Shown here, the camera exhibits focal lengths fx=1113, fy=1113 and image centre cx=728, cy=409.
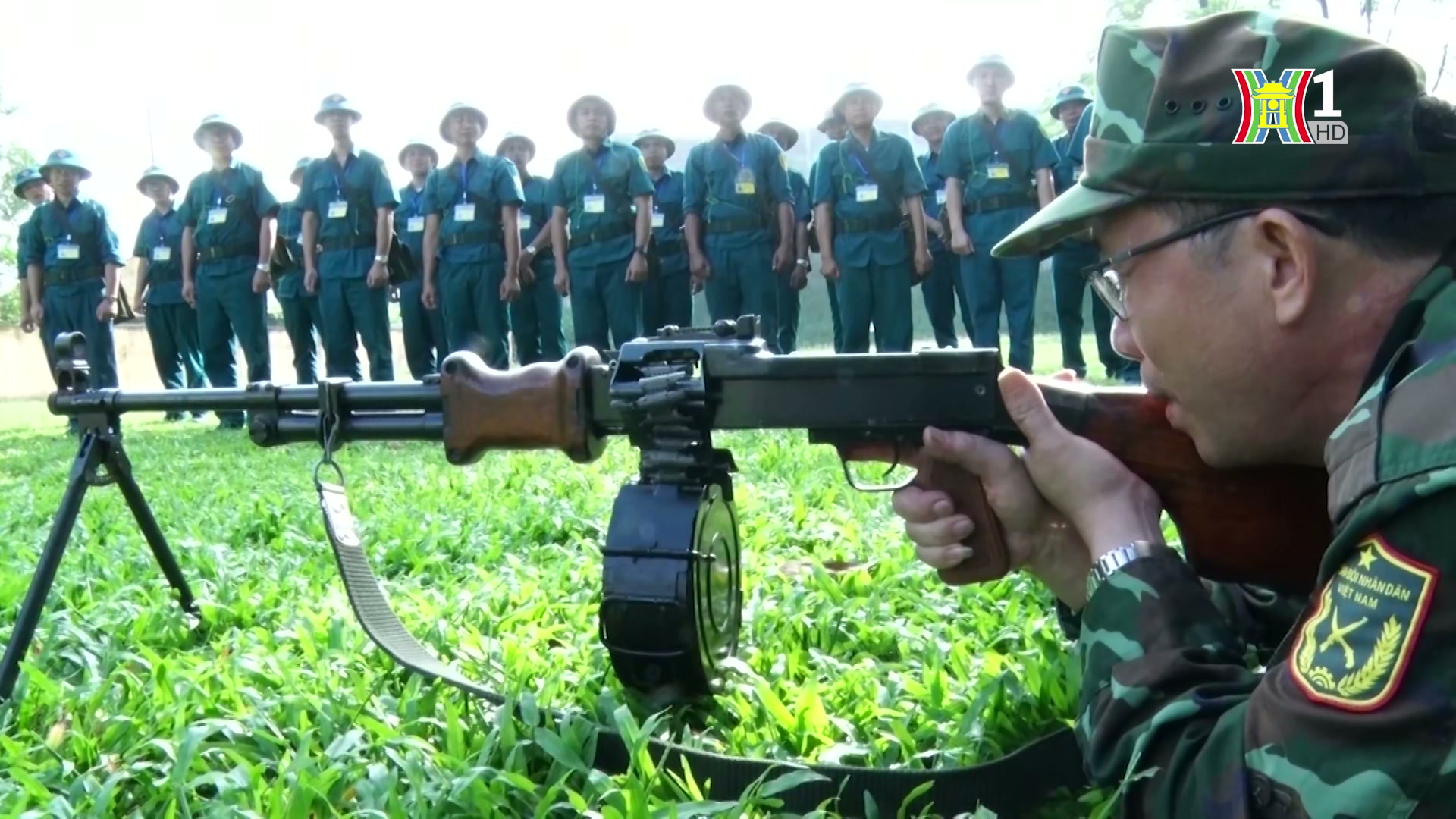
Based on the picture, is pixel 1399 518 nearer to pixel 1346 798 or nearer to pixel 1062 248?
pixel 1346 798

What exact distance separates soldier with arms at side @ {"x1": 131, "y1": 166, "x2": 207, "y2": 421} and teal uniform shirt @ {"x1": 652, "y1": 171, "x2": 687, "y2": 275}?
502 cm

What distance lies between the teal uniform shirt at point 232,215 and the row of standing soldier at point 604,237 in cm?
2

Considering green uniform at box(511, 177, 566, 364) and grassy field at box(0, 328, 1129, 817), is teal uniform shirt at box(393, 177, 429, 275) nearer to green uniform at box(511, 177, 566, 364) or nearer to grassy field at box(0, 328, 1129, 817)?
green uniform at box(511, 177, 566, 364)

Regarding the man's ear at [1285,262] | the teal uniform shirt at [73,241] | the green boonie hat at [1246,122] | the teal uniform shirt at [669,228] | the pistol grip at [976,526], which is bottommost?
the pistol grip at [976,526]

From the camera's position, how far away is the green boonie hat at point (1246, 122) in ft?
4.34

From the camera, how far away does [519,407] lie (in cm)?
247

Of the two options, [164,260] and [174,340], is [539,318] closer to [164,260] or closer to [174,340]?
[164,260]

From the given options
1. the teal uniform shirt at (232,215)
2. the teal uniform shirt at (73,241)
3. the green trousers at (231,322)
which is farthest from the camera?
the teal uniform shirt at (73,241)

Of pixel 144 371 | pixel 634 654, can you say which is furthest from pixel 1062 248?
pixel 144 371

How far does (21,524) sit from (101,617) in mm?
2365

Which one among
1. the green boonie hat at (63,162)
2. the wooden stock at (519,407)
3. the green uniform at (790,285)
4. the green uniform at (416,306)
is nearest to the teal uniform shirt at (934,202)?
the green uniform at (790,285)

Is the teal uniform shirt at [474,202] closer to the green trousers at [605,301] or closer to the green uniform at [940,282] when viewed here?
the green trousers at [605,301]

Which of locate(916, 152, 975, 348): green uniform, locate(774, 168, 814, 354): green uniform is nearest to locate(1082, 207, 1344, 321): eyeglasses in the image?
locate(774, 168, 814, 354): green uniform

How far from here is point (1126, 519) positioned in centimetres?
178
